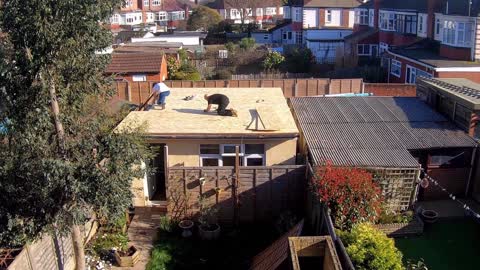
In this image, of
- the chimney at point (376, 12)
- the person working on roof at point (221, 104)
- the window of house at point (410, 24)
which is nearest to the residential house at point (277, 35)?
the chimney at point (376, 12)

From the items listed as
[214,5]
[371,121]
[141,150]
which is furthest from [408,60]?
[214,5]

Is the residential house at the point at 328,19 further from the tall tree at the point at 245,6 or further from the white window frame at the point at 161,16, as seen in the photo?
the white window frame at the point at 161,16

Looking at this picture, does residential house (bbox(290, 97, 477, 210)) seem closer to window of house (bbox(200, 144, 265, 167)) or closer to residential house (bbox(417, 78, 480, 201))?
residential house (bbox(417, 78, 480, 201))

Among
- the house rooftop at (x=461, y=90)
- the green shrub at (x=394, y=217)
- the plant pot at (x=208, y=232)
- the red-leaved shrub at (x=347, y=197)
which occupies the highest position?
the house rooftop at (x=461, y=90)

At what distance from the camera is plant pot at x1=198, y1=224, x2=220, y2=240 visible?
44.1 feet

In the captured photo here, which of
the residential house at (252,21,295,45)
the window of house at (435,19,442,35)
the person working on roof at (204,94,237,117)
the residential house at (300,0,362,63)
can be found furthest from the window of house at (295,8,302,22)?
the person working on roof at (204,94,237,117)

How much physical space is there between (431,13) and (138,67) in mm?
21448

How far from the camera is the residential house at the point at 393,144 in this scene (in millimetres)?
13484

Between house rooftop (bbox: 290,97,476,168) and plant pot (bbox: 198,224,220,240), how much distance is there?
3.48m

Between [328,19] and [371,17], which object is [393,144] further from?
[328,19]

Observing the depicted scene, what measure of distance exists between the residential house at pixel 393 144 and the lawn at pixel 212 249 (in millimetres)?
2739

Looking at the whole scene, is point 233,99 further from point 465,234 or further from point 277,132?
point 465,234

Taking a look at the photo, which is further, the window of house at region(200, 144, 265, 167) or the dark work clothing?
the dark work clothing

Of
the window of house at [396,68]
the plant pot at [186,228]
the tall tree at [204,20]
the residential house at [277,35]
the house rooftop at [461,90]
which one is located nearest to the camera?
the plant pot at [186,228]
